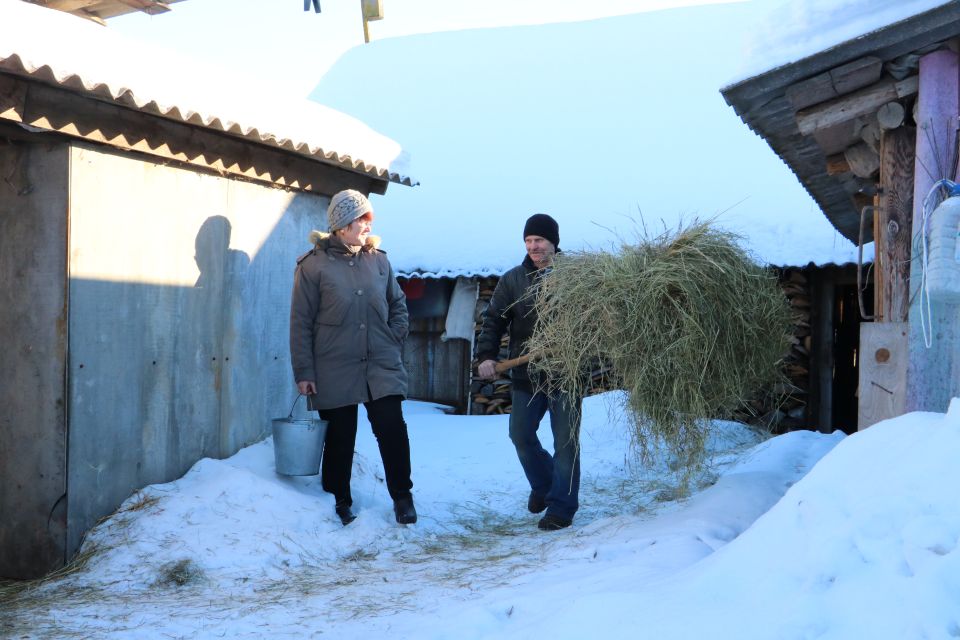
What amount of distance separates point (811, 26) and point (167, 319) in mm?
3488

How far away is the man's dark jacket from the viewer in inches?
190

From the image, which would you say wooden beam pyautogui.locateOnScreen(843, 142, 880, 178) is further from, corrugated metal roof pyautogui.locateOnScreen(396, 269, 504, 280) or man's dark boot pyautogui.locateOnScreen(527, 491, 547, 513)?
corrugated metal roof pyautogui.locateOnScreen(396, 269, 504, 280)

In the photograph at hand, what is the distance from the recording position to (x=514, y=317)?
493 cm

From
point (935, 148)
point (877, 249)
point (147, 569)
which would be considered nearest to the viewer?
point (147, 569)

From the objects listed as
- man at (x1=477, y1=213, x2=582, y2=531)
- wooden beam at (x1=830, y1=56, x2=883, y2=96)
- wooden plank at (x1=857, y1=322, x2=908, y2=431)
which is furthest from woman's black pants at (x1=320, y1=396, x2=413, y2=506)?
wooden beam at (x1=830, y1=56, x2=883, y2=96)

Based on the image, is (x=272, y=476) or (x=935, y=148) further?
(x=272, y=476)

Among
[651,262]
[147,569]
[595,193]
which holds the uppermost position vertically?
[595,193]

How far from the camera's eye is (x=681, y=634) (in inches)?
97.0

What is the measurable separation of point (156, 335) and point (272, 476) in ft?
3.16

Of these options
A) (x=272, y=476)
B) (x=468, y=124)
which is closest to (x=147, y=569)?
(x=272, y=476)

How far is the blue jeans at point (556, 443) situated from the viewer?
4.63m

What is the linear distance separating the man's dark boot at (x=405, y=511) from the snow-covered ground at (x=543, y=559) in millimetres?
63

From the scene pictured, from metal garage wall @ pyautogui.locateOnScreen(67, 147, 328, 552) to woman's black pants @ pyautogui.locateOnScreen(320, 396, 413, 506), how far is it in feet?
2.15

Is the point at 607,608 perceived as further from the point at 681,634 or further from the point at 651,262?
the point at 651,262
